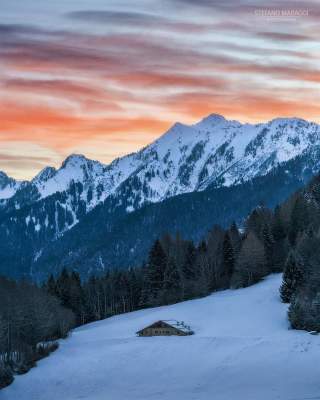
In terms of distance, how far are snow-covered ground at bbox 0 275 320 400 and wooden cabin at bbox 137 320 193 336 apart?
1.68 m

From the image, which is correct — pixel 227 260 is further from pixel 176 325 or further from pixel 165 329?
pixel 165 329

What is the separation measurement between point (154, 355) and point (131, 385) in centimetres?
1317

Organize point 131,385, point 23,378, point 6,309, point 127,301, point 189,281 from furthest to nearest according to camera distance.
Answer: point 127,301, point 189,281, point 6,309, point 23,378, point 131,385

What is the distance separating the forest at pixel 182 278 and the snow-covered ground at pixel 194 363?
5312 mm

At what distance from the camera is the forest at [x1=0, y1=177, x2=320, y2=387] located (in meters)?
109

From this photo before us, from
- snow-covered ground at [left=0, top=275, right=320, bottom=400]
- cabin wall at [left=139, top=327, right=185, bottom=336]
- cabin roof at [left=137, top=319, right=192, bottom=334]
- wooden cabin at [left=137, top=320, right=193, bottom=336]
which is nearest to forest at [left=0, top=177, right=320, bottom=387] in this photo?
snow-covered ground at [left=0, top=275, right=320, bottom=400]

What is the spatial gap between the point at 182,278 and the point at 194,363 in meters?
54.4

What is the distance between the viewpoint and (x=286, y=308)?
356 ft

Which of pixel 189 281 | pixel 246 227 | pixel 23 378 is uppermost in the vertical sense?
pixel 246 227

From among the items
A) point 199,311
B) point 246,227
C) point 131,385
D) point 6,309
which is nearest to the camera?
point 131,385

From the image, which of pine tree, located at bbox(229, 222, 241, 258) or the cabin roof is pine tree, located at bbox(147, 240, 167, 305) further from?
the cabin roof

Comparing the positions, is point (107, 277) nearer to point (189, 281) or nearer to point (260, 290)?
point (189, 281)

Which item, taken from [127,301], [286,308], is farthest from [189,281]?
[286,308]

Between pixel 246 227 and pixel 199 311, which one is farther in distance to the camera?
pixel 246 227
